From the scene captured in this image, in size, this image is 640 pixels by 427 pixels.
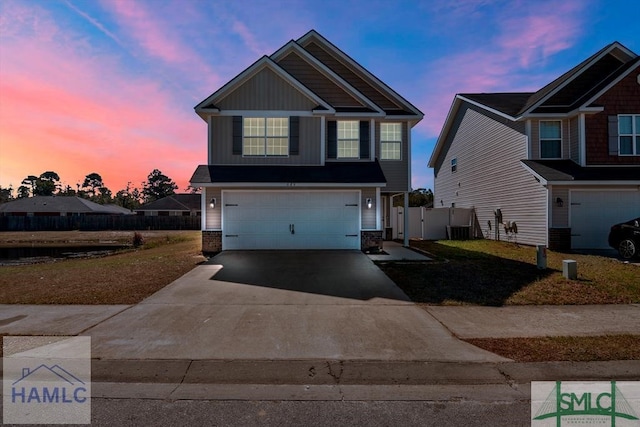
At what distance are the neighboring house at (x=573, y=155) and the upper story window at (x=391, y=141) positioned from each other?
5673 millimetres

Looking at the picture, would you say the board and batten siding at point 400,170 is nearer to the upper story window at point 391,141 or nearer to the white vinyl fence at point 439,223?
the upper story window at point 391,141

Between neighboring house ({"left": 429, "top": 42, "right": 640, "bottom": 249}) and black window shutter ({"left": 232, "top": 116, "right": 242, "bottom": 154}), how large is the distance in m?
12.5

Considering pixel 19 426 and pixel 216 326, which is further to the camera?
pixel 216 326

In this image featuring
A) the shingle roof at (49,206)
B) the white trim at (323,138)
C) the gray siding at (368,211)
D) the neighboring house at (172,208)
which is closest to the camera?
the gray siding at (368,211)

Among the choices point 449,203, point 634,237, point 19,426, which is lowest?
point 19,426

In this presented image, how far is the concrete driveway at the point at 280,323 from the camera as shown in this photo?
4.66m

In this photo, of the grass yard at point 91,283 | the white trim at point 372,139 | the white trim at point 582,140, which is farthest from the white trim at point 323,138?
the white trim at point 582,140

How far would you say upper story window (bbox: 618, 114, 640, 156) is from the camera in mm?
15250

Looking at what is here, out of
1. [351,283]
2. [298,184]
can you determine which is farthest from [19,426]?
[298,184]

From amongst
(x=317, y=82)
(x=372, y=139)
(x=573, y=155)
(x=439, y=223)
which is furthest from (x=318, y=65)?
(x=573, y=155)

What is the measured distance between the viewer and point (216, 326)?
5730 mm

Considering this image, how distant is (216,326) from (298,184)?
7719 millimetres

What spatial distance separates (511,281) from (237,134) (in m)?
10.9

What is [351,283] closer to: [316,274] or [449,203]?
[316,274]
